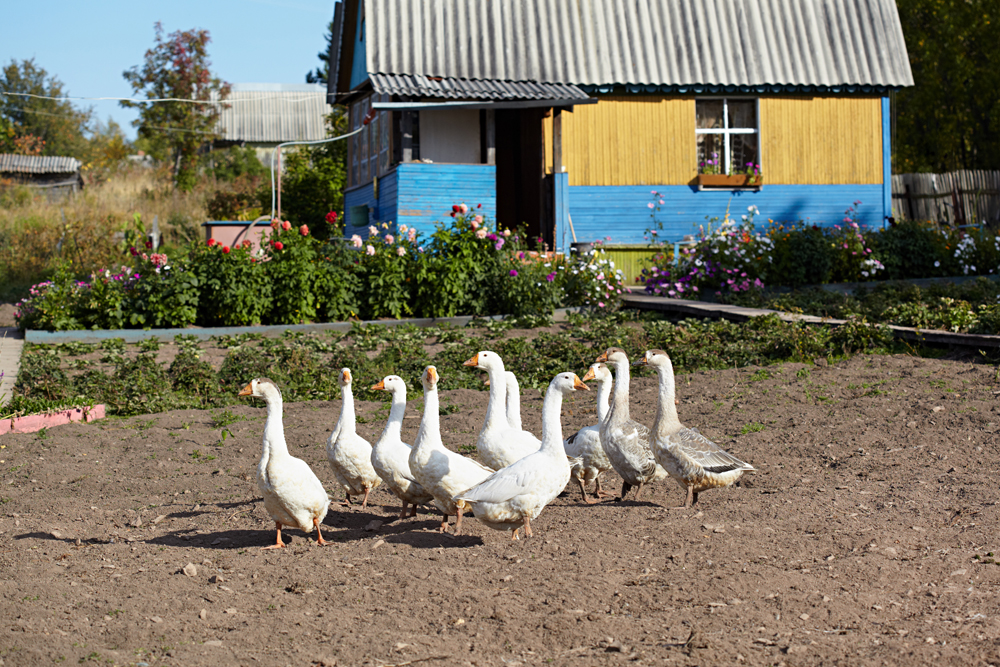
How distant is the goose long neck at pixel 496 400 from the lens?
17.3ft

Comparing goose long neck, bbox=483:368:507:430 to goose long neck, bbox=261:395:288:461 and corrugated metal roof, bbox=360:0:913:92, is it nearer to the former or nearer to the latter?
goose long neck, bbox=261:395:288:461

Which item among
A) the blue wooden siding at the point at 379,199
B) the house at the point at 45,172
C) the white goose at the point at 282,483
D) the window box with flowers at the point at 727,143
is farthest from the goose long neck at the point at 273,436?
the house at the point at 45,172

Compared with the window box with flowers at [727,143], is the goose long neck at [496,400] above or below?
below

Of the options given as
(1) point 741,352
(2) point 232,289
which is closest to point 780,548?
(1) point 741,352

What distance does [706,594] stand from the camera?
12.8 ft

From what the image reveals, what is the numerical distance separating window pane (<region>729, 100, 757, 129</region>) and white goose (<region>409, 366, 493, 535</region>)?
14.1 m

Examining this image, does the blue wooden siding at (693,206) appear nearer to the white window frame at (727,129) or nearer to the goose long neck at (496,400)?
the white window frame at (727,129)

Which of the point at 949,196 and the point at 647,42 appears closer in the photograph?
the point at 647,42

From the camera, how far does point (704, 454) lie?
5227 mm

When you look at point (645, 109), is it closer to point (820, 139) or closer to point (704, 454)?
point (820, 139)

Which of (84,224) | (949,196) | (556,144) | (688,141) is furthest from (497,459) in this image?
(949,196)

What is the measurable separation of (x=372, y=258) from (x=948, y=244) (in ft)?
33.7

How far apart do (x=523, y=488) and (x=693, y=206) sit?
13.5 m

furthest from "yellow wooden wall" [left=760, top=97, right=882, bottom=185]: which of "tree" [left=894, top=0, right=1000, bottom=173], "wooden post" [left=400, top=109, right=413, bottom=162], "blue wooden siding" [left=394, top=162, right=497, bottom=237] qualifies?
"tree" [left=894, top=0, right=1000, bottom=173]
